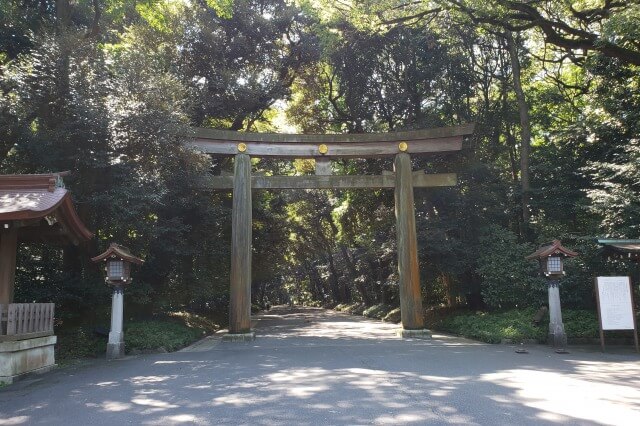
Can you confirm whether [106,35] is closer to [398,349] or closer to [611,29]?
[398,349]

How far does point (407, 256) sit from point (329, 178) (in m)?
3.50

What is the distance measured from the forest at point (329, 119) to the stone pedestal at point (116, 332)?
6.22 ft

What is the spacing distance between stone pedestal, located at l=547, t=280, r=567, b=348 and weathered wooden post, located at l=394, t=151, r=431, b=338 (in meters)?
3.47

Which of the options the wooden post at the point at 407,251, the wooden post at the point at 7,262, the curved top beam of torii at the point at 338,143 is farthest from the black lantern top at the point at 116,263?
the wooden post at the point at 407,251

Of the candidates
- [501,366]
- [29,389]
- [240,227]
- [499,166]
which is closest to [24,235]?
[29,389]

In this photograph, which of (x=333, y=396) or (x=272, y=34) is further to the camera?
(x=272, y=34)

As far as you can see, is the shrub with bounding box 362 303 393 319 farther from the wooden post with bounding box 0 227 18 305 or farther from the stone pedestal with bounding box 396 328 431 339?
the wooden post with bounding box 0 227 18 305

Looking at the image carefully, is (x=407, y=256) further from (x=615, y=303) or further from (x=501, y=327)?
(x=615, y=303)

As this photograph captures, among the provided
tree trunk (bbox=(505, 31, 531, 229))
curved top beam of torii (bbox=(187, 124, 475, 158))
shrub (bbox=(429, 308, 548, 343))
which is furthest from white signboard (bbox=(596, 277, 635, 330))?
curved top beam of torii (bbox=(187, 124, 475, 158))

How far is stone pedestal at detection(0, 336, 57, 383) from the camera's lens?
803 centimetres

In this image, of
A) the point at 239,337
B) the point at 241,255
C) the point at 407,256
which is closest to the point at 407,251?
the point at 407,256

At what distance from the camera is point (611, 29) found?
38.5 ft

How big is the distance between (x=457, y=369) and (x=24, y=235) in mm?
9428

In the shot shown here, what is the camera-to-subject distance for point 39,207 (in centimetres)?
845
